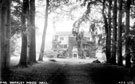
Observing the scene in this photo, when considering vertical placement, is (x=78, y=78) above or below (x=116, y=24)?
A: below

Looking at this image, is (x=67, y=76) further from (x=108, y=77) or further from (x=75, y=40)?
(x=75, y=40)

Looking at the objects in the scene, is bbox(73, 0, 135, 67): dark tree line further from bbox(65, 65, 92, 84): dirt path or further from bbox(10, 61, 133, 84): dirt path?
bbox(65, 65, 92, 84): dirt path

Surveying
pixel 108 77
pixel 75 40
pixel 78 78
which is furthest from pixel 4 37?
pixel 75 40

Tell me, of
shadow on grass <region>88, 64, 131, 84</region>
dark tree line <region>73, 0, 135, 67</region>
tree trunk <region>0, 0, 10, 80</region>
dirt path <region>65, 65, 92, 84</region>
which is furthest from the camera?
dark tree line <region>73, 0, 135, 67</region>

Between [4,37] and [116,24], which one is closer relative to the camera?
[4,37]

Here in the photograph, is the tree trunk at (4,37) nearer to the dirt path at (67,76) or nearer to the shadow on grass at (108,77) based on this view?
the dirt path at (67,76)

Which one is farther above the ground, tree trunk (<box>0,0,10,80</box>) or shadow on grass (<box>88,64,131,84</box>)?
tree trunk (<box>0,0,10,80</box>)

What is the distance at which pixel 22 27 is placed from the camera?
11383 millimetres

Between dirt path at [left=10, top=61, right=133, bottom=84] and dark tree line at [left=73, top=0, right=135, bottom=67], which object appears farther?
dark tree line at [left=73, top=0, right=135, bottom=67]

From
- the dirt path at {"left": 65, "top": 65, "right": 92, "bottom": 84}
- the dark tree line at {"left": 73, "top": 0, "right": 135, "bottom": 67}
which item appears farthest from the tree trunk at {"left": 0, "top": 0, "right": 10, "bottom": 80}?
the dark tree line at {"left": 73, "top": 0, "right": 135, "bottom": 67}

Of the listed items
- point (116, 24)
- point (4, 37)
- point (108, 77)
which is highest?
point (116, 24)

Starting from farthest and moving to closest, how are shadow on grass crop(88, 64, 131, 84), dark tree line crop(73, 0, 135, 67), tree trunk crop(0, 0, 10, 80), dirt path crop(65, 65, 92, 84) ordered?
1. dark tree line crop(73, 0, 135, 67)
2. tree trunk crop(0, 0, 10, 80)
3. shadow on grass crop(88, 64, 131, 84)
4. dirt path crop(65, 65, 92, 84)

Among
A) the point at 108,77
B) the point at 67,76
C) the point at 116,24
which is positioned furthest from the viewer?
the point at 116,24

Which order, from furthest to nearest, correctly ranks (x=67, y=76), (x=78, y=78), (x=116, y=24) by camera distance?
(x=116, y=24)
(x=67, y=76)
(x=78, y=78)
